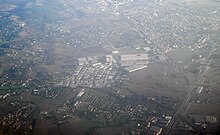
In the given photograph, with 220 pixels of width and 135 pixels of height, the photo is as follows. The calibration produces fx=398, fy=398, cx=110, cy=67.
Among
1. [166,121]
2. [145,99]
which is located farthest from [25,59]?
[166,121]

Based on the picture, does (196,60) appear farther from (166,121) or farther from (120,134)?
(120,134)

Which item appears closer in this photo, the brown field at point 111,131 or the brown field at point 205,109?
the brown field at point 111,131

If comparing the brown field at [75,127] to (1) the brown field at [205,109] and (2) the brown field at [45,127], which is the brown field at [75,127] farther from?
(1) the brown field at [205,109]

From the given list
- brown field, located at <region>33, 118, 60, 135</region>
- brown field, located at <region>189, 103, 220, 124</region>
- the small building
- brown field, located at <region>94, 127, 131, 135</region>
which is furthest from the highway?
brown field, located at <region>33, 118, 60, 135</region>

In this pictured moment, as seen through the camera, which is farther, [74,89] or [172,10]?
[172,10]

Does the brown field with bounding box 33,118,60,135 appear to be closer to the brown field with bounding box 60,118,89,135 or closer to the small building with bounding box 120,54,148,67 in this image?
the brown field with bounding box 60,118,89,135

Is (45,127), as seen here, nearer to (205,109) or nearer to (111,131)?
(111,131)

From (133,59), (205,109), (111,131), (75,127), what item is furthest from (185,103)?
(133,59)

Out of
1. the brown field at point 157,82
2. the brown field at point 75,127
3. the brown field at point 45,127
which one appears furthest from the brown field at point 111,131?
the brown field at point 157,82
